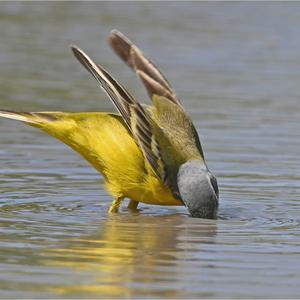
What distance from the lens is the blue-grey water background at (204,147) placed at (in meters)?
6.82

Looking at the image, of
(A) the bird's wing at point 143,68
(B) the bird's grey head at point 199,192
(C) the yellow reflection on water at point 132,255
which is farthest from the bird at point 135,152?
(A) the bird's wing at point 143,68

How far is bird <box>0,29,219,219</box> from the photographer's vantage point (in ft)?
29.0

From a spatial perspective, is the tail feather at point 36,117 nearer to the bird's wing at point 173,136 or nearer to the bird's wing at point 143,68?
the bird's wing at point 173,136

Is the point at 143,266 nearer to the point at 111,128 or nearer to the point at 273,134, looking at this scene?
the point at 111,128

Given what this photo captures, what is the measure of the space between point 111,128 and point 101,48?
337 inches

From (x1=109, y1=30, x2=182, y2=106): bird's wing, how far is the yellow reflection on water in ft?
4.75

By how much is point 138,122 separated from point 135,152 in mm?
363

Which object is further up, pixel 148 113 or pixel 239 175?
pixel 148 113

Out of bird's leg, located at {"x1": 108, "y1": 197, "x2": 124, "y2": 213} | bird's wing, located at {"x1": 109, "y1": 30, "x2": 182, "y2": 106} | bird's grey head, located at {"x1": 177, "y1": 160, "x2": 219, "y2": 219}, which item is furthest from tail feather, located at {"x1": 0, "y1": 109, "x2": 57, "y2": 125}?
bird's wing, located at {"x1": 109, "y1": 30, "x2": 182, "y2": 106}

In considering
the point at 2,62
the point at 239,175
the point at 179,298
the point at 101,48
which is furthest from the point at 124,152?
the point at 101,48

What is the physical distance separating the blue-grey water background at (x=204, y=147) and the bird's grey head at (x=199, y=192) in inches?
4.8

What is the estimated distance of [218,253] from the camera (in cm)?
750

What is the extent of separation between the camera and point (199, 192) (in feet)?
28.8

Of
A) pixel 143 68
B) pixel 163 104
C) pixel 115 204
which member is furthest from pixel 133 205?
pixel 143 68
